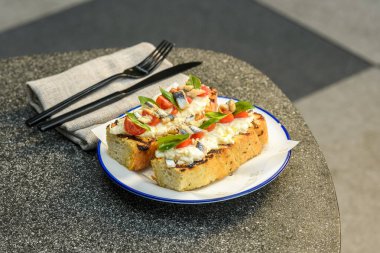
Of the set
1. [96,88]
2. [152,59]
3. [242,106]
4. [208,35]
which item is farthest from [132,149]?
[208,35]

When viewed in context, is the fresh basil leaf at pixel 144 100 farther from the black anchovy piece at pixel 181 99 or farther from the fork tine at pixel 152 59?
the fork tine at pixel 152 59

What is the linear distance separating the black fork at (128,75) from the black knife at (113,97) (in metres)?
0.04

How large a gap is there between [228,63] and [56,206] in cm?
67

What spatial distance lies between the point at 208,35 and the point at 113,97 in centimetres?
218

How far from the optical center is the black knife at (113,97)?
134 cm

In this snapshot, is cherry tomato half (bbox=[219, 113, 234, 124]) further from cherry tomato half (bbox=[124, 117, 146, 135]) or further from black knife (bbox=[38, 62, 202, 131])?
black knife (bbox=[38, 62, 202, 131])

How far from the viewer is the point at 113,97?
1.42 m

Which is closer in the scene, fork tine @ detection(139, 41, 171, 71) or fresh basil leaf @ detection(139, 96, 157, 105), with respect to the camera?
fresh basil leaf @ detection(139, 96, 157, 105)

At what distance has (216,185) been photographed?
1129 mm

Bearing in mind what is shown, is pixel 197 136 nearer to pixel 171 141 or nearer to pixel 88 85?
pixel 171 141

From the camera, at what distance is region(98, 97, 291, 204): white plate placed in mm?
1090

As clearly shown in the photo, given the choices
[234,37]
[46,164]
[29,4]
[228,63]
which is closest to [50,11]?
[29,4]

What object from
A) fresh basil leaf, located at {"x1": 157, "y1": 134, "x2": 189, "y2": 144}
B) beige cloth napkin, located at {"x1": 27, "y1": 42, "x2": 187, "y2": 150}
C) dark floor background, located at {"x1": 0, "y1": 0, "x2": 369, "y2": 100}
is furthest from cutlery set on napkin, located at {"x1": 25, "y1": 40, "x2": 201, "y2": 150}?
dark floor background, located at {"x1": 0, "y1": 0, "x2": 369, "y2": 100}

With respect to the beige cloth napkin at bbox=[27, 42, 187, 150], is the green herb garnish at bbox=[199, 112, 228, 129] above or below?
above
